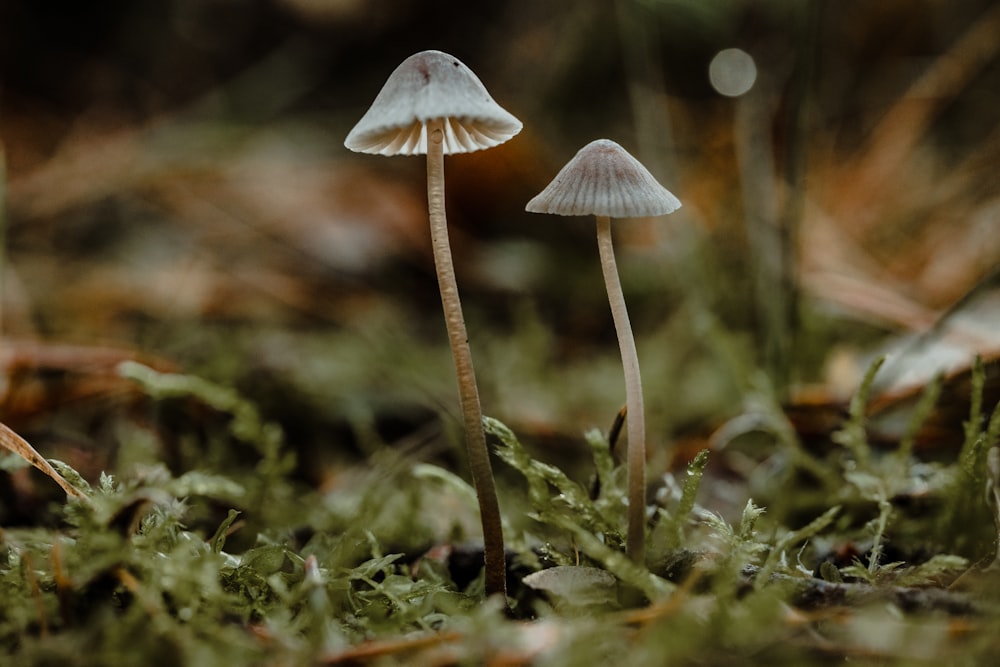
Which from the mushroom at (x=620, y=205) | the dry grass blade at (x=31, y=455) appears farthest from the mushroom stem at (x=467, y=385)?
the dry grass blade at (x=31, y=455)

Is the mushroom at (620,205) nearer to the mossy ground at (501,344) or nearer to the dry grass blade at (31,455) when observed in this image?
the mossy ground at (501,344)

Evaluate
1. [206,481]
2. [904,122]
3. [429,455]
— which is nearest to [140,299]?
[429,455]

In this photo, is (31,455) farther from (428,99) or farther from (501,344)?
(501,344)

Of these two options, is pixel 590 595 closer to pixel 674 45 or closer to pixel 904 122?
pixel 904 122

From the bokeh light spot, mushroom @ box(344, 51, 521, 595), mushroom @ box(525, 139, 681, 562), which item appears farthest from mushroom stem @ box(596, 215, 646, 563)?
the bokeh light spot

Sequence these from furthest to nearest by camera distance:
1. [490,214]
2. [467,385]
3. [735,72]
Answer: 1. [490,214]
2. [735,72]
3. [467,385]

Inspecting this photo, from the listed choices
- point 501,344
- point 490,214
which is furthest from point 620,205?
point 490,214
